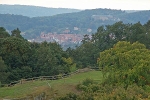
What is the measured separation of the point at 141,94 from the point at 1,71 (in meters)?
18.2

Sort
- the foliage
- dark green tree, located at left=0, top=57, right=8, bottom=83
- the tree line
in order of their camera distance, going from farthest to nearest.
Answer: the tree line → dark green tree, located at left=0, top=57, right=8, bottom=83 → the foliage

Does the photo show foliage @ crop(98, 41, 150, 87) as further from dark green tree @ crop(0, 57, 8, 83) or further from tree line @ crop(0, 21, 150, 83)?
dark green tree @ crop(0, 57, 8, 83)

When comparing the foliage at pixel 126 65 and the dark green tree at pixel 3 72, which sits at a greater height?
the foliage at pixel 126 65

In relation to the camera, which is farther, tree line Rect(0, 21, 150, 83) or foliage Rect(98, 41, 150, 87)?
tree line Rect(0, 21, 150, 83)

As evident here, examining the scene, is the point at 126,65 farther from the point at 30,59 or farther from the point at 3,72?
the point at 30,59

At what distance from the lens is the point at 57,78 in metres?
26.5

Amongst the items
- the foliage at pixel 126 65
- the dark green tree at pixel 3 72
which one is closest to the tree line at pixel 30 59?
A: the dark green tree at pixel 3 72

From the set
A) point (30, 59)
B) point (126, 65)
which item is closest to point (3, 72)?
point (30, 59)

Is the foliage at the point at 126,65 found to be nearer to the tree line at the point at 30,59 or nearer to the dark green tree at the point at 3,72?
the tree line at the point at 30,59

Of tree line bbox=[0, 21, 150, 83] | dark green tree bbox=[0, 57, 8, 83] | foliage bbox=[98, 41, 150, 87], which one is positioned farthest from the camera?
tree line bbox=[0, 21, 150, 83]

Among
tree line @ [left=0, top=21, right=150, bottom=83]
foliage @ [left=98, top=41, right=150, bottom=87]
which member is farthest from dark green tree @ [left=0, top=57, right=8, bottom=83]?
foliage @ [left=98, top=41, right=150, bottom=87]

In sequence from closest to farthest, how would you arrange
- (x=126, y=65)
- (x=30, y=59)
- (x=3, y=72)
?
(x=126, y=65), (x=3, y=72), (x=30, y=59)

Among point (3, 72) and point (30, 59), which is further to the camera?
point (30, 59)

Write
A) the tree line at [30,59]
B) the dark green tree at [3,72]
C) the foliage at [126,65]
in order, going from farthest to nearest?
the tree line at [30,59] < the dark green tree at [3,72] < the foliage at [126,65]
